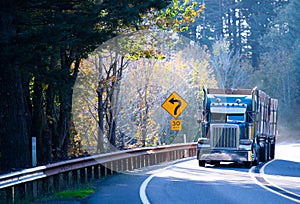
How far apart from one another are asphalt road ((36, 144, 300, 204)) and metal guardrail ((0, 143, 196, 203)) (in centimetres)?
58

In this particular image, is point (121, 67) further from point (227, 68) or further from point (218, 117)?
point (227, 68)

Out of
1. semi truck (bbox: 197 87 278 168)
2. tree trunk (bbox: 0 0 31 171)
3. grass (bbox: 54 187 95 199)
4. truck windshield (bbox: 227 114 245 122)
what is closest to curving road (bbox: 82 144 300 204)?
grass (bbox: 54 187 95 199)

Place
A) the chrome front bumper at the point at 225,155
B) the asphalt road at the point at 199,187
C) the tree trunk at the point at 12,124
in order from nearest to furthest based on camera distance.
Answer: the asphalt road at the point at 199,187
the tree trunk at the point at 12,124
the chrome front bumper at the point at 225,155

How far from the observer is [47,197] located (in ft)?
53.8

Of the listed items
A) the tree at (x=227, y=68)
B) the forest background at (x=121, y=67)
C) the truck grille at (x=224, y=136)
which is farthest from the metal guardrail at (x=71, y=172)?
the tree at (x=227, y=68)

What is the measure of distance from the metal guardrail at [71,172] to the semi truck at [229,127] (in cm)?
242

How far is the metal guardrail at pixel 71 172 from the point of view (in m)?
15.1

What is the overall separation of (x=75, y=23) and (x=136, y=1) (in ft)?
11.9

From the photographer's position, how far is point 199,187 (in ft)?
61.1

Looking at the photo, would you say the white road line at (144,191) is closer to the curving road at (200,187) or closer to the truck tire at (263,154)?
the curving road at (200,187)

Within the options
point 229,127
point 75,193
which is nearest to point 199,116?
point 229,127

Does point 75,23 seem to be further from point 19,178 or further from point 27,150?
point 19,178

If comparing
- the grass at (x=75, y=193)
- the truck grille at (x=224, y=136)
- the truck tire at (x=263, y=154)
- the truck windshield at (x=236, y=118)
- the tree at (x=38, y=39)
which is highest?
the tree at (x=38, y=39)

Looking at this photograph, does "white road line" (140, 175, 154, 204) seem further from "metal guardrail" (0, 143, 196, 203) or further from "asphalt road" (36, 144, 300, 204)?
"metal guardrail" (0, 143, 196, 203)
